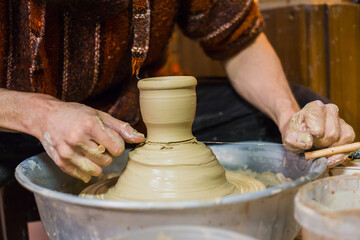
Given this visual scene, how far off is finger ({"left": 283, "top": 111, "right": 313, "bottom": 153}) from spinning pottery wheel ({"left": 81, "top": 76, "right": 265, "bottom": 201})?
148 mm

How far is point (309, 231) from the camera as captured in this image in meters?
0.65

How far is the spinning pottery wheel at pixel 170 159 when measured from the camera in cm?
90

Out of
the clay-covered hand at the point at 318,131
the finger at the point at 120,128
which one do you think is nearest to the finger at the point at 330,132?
the clay-covered hand at the point at 318,131

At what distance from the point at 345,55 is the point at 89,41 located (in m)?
1.33

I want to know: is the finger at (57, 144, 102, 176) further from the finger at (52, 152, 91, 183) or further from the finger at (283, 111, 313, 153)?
the finger at (283, 111, 313, 153)

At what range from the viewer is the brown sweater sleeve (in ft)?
5.11

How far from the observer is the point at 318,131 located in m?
0.96

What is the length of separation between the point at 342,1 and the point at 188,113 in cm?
149

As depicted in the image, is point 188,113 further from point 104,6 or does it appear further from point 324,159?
point 104,6

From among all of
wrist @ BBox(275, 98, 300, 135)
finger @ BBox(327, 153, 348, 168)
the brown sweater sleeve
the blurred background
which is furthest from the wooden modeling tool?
the blurred background

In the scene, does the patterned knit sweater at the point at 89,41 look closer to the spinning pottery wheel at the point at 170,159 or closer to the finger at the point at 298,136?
the spinning pottery wheel at the point at 170,159

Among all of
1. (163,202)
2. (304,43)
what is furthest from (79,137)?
(304,43)

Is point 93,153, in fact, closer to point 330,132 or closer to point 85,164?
point 85,164

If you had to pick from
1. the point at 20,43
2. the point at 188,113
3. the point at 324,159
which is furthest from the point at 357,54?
the point at 20,43
